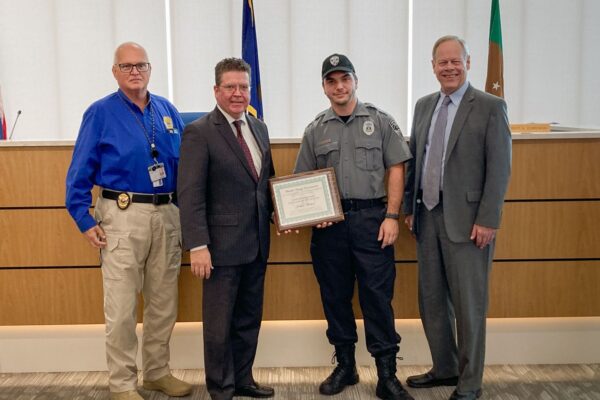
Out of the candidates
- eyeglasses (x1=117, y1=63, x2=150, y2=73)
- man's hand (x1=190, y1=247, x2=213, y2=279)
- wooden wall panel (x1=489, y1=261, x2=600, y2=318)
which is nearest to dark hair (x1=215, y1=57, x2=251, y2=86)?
eyeglasses (x1=117, y1=63, x2=150, y2=73)

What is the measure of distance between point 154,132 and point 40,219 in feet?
3.16

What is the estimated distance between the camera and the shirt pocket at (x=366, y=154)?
283cm

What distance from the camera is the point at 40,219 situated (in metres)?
3.30

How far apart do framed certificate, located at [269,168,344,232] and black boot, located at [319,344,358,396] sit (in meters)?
0.73

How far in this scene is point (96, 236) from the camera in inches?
109

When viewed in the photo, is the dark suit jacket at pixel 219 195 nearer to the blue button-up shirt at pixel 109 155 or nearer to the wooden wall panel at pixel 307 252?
the blue button-up shirt at pixel 109 155

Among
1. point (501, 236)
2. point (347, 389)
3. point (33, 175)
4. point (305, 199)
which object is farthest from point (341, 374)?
point (33, 175)

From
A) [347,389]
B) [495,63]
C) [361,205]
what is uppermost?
[495,63]

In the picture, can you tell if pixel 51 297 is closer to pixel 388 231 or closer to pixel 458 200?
pixel 388 231

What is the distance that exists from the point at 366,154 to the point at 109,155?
1176 mm

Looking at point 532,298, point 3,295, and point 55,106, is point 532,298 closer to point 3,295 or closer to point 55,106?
point 3,295

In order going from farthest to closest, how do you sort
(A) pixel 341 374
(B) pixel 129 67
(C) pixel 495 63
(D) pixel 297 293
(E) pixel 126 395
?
(C) pixel 495 63, (D) pixel 297 293, (A) pixel 341 374, (E) pixel 126 395, (B) pixel 129 67

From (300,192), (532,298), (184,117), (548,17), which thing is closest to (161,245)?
(300,192)

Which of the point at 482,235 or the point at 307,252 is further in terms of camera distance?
the point at 307,252
